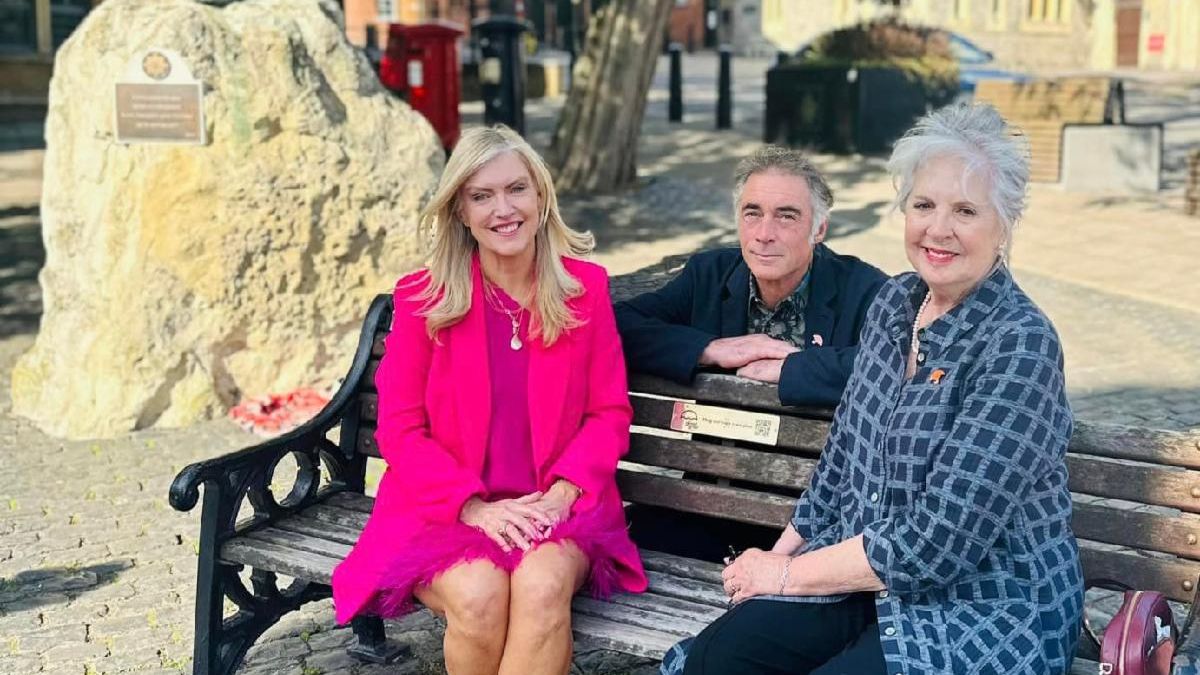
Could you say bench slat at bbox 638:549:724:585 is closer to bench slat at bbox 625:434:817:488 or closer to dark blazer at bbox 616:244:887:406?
bench slat at bbox 625:434:817:488

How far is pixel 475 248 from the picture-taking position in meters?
3.74

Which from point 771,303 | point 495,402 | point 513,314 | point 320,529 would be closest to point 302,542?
point 320,529

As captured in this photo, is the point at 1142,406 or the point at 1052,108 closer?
the point at 1142,406

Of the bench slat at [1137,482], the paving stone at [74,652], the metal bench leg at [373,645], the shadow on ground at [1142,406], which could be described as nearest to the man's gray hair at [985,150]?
the bench slat at [1137,482]

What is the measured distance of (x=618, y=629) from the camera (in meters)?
3.41

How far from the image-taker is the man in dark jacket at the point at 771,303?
12.0 ft

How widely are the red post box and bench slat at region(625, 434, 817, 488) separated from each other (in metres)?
11.0

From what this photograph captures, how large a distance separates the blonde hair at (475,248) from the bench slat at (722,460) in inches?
17.9

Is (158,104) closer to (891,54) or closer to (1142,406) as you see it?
(1142,406)

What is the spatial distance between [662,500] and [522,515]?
19.6 inches

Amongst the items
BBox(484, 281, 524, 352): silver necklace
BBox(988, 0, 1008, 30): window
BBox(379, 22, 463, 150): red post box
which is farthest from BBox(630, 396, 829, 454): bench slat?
BBox(988, 0, 1008, 30): window

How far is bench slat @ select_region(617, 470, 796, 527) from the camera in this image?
12.0ft

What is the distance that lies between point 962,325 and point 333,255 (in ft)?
16.0

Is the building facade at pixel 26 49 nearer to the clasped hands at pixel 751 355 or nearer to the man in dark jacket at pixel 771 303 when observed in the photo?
the man in dark jacket at pixel 771 303
